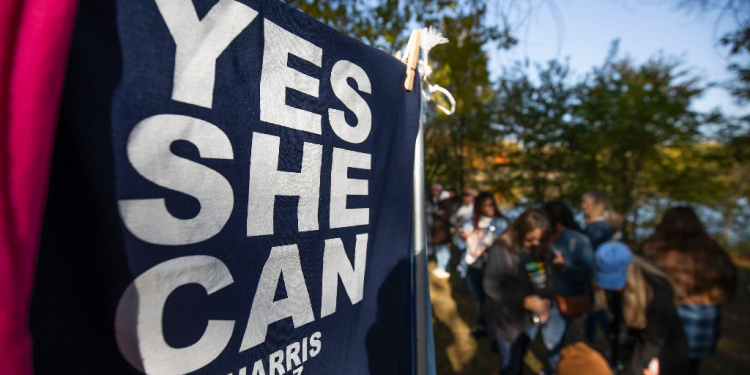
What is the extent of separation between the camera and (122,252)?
25.6 inches

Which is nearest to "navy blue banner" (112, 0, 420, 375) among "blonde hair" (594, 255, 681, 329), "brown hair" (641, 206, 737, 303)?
"blonde hair" (594, 255, 681, 329)

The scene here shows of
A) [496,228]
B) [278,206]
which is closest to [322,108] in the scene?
[278,206]

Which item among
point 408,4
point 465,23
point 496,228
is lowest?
point 496,228

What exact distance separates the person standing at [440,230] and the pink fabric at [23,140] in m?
5.91

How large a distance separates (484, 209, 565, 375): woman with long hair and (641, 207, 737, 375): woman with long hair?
87cm

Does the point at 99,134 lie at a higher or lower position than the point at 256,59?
lower

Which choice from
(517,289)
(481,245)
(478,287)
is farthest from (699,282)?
(478,287)

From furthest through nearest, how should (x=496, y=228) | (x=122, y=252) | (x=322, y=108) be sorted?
(x=496, y=228), (x=322, y=108), (x=122, y=252)

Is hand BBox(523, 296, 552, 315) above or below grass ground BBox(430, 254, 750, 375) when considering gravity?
above

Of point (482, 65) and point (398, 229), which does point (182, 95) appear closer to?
point (398, 229)

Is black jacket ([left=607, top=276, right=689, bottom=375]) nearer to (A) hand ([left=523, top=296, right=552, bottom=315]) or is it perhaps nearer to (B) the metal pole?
(A) hand ([left=523, top=296, right=552, bottom=315])

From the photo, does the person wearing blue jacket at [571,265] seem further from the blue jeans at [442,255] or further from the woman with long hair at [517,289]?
the blue jeans at [442,255]

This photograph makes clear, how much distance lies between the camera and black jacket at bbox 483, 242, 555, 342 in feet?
8.75

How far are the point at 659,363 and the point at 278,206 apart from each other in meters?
2.72
